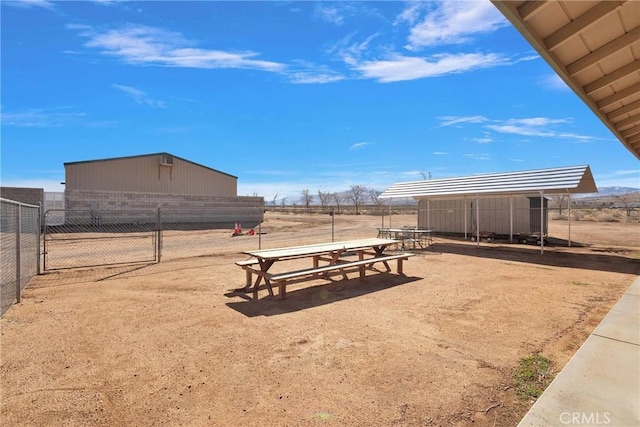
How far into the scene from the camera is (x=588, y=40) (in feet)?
14.0

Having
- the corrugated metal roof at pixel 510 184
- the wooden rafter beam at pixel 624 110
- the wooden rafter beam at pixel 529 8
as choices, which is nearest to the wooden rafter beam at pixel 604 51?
the wooden rafter beam at pixel 529 8

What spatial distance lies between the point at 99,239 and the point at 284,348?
14.4m

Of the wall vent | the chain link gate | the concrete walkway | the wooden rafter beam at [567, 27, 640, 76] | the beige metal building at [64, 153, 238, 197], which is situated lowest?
the concrete walkway

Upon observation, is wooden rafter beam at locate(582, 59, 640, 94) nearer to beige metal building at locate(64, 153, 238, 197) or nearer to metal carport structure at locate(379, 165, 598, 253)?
metal carport structure at locate(379, 165, 598, 253)

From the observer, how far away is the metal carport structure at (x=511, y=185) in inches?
501

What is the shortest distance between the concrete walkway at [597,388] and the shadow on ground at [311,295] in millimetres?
3646

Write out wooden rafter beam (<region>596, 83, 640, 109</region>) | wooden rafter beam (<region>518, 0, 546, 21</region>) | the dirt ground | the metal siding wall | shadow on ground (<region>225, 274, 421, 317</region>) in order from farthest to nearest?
the metal siding wall < shadow on ground (<region>225, 274, 421, 317</region>) < wooden rafter beam (<region>596, 83, 640, 109</region>) < wooden rafter beam (<region>518, 0, 546, 21</region>) < the dirt ground

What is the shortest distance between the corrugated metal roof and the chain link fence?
1488 cm

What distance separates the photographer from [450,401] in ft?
9.78

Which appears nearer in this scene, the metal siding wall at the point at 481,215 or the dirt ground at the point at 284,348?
the dirt ground at the point at 284,348

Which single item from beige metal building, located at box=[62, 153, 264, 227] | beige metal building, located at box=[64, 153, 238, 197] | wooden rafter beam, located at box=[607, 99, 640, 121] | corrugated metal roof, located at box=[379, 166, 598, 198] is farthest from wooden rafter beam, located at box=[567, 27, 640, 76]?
beige metal building, located at box=[64, 153, 238, 197]

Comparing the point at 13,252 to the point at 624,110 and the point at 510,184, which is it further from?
the point at 510,184

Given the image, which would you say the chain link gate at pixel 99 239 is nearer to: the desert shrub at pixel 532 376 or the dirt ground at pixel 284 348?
the dirt ground at pixel 284 348

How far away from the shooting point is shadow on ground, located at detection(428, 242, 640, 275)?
33.5ft
